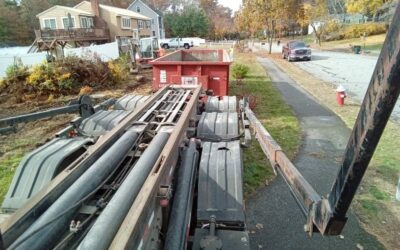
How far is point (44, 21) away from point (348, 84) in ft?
140

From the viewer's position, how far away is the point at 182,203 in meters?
2.67

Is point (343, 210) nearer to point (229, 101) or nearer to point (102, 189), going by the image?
point (102, 189)

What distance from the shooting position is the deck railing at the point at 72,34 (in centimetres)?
3200

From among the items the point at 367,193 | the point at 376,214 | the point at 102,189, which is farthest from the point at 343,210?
the point at 367,193

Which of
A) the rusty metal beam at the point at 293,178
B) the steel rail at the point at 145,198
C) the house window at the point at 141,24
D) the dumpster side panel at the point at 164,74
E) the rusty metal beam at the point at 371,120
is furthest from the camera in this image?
the house window at the point at 141,24

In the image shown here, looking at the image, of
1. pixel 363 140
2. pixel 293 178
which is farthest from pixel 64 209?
pixel 363 140

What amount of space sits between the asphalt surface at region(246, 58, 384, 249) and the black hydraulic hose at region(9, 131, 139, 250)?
2113mm

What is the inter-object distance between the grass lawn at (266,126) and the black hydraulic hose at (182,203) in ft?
6.26

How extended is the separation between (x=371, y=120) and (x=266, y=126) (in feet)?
22.9

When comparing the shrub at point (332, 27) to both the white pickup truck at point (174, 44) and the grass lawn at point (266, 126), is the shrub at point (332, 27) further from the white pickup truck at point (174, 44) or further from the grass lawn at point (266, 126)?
the grass lawn at point (266, 126)

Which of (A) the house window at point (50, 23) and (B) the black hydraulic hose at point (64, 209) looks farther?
(A) the house window at point (50, 23)

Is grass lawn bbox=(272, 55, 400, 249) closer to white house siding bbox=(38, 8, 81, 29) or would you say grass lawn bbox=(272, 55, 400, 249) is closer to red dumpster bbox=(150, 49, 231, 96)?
red dumpster bbox=(150, 49, 231, 96)

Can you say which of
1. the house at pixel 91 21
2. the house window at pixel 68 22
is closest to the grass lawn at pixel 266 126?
the house at pixel 91 21

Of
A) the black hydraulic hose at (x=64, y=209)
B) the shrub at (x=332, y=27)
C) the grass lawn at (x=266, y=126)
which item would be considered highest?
the shrub at (x=332, y=27)
